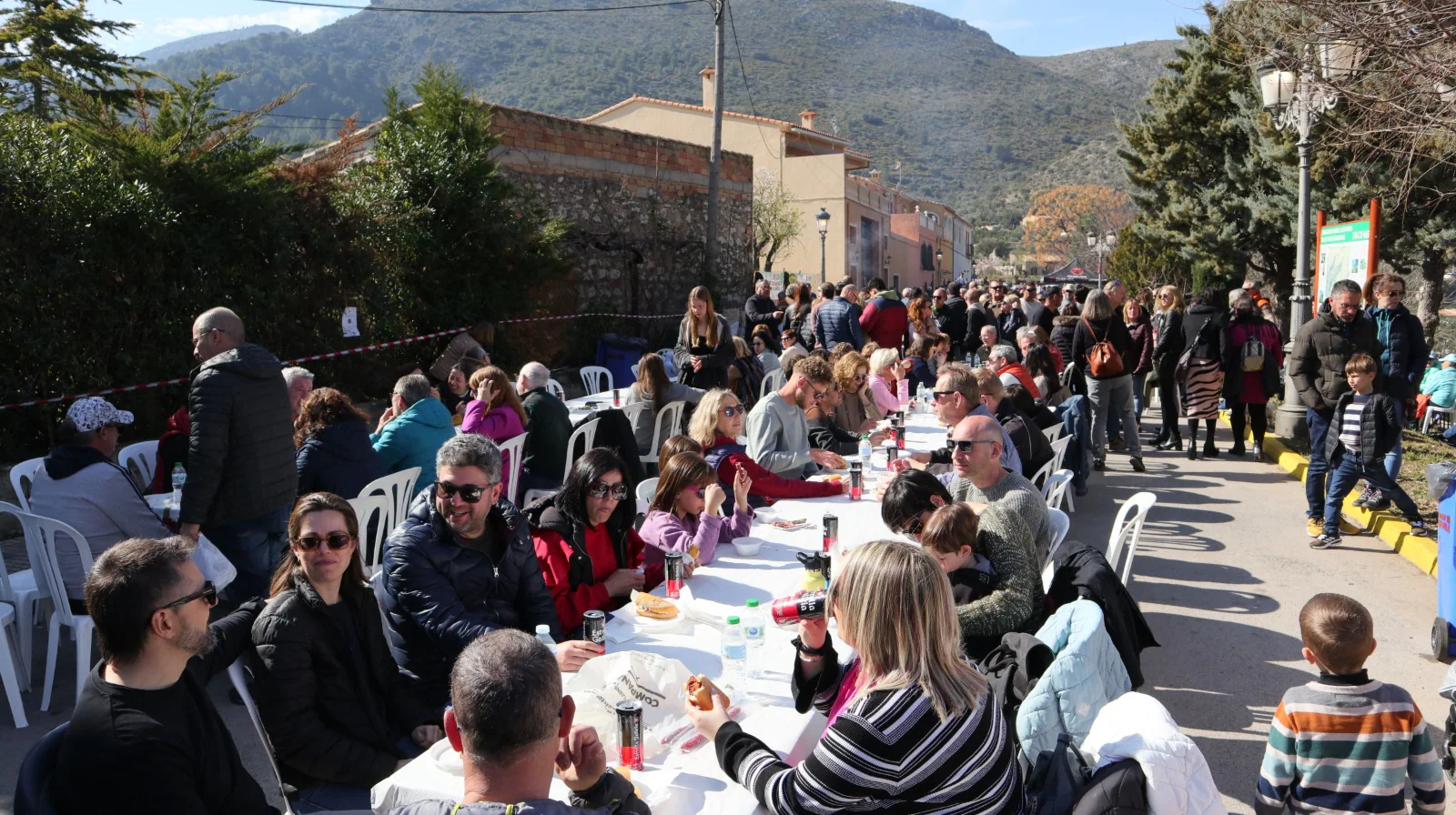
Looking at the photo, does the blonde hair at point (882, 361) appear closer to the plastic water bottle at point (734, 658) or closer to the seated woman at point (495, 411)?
the seated woman at point (495, 411)

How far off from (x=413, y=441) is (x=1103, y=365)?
664cm

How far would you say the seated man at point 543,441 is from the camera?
654cm

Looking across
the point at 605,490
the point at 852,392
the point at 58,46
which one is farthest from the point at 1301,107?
the point at 58,46

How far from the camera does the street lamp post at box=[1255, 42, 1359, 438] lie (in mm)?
7848

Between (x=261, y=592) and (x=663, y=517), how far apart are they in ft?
6.72

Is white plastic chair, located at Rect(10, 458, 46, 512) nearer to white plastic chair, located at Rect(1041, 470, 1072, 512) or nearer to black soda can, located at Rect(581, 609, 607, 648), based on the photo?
black soda can, located at Rect(581, 609, 607, 648)

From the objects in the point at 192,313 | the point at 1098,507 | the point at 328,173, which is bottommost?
the point at 1098,507

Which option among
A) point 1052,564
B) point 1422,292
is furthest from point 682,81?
point 1052,564

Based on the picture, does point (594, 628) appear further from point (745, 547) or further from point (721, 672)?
point (745, 547)

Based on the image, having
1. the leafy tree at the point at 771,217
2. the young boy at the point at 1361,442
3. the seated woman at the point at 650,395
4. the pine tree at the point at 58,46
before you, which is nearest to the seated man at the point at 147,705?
the seated woman at the point at 650,395

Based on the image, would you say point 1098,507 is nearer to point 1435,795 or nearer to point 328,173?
point 1435,795

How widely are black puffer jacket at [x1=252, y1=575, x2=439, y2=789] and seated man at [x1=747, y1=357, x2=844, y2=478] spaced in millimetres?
3334

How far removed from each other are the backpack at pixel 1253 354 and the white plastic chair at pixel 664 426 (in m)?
5.45

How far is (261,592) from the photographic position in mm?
4832
